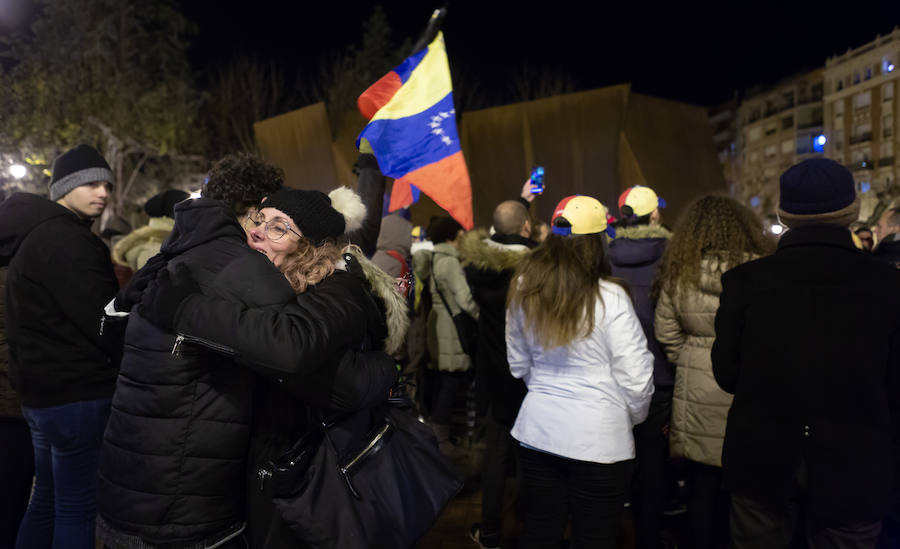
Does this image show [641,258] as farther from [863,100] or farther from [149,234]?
[863,100]

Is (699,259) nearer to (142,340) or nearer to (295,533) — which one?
(295,533)

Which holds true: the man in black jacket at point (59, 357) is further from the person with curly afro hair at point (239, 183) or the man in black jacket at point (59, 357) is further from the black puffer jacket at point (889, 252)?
the black puffer jacket at point (889, 252)

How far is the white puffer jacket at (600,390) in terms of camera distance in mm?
2520

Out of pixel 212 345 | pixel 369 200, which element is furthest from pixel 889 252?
pixel 212 345

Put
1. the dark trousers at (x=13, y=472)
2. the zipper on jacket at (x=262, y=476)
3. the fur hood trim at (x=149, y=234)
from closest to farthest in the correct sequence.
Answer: the zipper on jacket at (x=262, y=476), the dark trousers at (x=13, y=472), the fur hood trim at (x=149, y=234)

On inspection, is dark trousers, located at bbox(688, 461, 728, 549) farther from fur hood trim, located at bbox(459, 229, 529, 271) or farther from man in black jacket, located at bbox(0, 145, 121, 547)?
man in black jacket, located at bbox(0, 145, 121, 547)

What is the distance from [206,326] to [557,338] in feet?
4.95

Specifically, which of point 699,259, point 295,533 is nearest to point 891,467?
point 699,259

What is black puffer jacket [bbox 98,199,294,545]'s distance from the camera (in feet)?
5.56

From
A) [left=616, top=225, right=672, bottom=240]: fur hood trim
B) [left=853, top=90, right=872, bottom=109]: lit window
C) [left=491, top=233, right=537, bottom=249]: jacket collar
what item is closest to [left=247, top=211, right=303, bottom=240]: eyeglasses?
[left=491, top=233, right=537, bottom=249]: jacket collar

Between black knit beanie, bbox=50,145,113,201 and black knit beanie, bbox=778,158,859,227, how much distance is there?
309 centimetres

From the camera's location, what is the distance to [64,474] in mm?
2543

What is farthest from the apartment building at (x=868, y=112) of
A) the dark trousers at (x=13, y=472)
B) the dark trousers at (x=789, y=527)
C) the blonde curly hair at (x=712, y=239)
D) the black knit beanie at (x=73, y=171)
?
the dark trousers at (x=13, y=472)

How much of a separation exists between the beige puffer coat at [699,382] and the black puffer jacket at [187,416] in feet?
6.72
